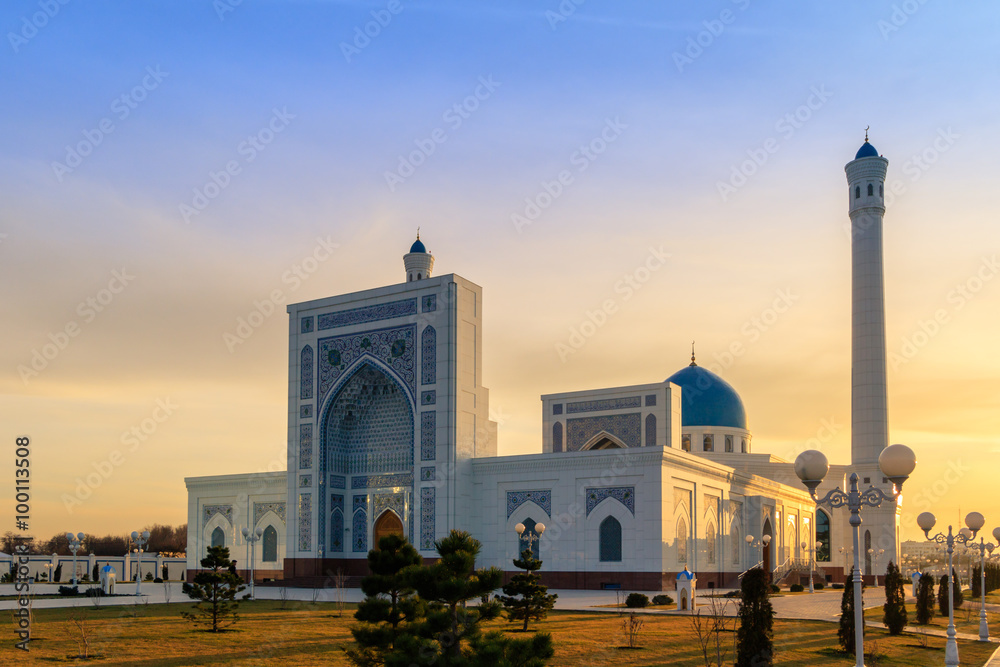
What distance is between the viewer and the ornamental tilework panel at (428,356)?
1401 inches

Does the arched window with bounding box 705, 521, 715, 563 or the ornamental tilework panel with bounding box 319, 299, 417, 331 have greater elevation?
the ornamental tilework panel with bounding box 319, 299, 417, 331

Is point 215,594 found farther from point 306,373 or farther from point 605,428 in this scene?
point 605,428

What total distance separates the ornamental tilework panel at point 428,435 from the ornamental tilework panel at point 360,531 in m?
4.67

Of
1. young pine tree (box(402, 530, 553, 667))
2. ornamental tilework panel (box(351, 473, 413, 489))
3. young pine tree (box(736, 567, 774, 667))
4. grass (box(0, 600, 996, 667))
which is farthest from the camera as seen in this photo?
ornamental tilework panel (box(351, 473, 413, 489))

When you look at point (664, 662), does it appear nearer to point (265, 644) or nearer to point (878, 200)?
point (265, 644)

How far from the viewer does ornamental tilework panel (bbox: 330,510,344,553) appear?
38.0 m

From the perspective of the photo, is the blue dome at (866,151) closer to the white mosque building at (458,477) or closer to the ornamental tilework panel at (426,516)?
the white mosque building at (458,477)

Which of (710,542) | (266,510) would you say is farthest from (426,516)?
(710,542)

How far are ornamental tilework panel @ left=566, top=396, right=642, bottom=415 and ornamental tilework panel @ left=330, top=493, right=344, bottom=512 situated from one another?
34.7 ft

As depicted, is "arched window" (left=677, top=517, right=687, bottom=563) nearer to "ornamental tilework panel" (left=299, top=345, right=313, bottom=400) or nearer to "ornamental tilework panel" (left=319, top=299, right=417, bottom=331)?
"ornamental tilework panel" (left=319, top=299, right=417, bottom=331)

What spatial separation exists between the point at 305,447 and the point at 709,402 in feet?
72.2

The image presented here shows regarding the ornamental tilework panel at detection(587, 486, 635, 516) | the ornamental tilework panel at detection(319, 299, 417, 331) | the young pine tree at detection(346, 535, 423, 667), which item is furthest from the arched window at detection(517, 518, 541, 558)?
the young pine tree at detection(346, 535, 423, 667)

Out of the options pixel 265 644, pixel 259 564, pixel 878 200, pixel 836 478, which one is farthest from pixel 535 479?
pixel 878 200

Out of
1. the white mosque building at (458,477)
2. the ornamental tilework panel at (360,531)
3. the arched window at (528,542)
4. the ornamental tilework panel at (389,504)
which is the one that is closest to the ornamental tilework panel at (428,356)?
the white mosque building at (458,477)
